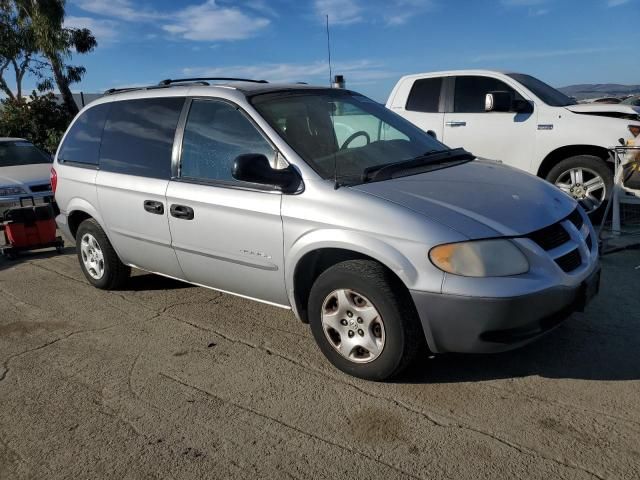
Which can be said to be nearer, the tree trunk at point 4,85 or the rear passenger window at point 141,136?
the rear passenger window at point 141,136

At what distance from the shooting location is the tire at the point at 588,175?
21.4 feet

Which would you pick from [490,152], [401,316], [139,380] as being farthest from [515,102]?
[139,380]

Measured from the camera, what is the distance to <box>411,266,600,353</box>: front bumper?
9.16 ft

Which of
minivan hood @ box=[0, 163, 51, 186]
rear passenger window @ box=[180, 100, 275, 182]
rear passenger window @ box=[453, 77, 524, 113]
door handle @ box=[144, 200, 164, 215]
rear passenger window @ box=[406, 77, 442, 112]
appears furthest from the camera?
minivan hood @ box=[0, 163, 51, 186]

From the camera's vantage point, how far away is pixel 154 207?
4.17m

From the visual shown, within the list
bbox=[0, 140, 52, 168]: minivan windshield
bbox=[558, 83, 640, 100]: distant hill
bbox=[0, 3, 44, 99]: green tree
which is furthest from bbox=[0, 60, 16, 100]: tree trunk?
bbox=[558, 83, 640, 100]: distant hill

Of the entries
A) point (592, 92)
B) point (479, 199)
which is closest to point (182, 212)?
point (479, 199)

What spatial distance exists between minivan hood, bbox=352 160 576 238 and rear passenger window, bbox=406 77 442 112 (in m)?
4.37

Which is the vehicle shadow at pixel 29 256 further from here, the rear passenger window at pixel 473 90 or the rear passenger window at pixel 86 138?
the rear passenger window at pixel 473 90

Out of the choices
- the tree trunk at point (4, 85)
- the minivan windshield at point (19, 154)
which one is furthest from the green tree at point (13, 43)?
the minivan windshield at point (19, 154)

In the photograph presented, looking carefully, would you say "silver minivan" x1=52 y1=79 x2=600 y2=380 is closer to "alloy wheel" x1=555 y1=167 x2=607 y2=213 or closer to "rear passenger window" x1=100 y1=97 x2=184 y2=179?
"rear passenger window" x1=100 y1=97 x2=184 y2=179

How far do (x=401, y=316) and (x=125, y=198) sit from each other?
258 cm

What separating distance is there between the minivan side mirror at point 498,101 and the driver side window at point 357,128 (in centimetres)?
299

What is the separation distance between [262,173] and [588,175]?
492 centimetres
